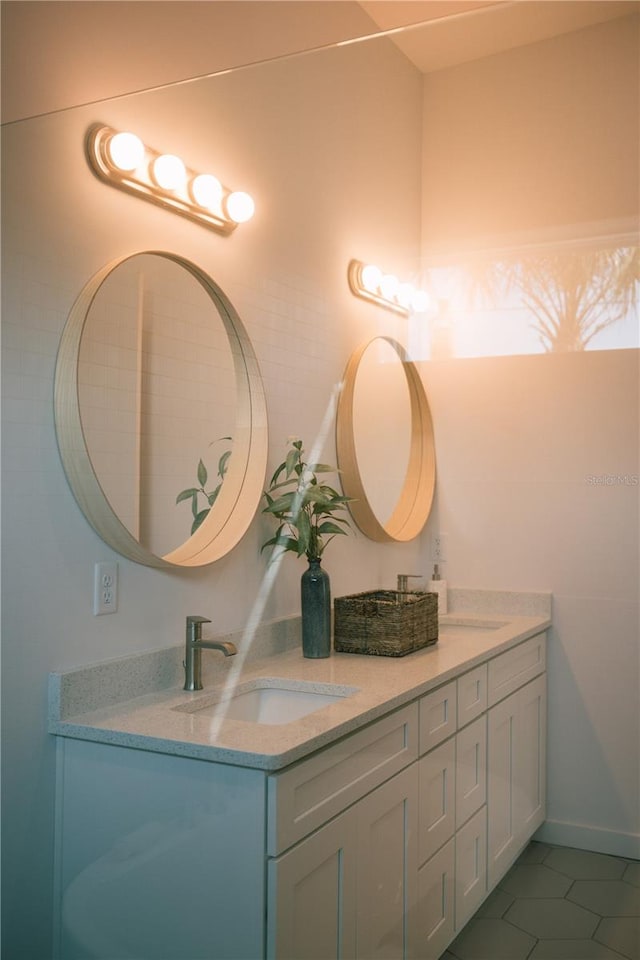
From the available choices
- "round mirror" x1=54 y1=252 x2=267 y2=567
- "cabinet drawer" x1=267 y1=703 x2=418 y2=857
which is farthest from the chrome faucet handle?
"cabinet drawer" x1=267 y1=703 x2=418 y2=857

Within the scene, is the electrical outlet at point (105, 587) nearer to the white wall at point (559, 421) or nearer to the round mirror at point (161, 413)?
the round mirror at point (161, 413)

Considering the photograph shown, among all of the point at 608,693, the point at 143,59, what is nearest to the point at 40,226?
the point at 143,59

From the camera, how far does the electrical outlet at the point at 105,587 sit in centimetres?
181

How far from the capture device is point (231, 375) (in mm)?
2137

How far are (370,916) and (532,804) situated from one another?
1.37 ft

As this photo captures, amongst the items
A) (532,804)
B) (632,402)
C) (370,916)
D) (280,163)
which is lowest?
(370,916)

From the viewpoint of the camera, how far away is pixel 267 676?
205cm

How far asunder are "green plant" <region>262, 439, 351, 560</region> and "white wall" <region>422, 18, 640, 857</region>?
0.31m

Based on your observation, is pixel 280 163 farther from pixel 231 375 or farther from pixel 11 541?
pixel 11 541

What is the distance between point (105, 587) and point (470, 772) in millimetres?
983

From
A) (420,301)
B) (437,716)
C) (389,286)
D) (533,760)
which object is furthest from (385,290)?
(533,760)

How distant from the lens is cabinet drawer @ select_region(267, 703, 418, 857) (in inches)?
58.4

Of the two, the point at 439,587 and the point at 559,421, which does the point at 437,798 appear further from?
the point at 559,421

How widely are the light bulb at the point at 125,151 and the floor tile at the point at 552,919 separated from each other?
5.51ft
